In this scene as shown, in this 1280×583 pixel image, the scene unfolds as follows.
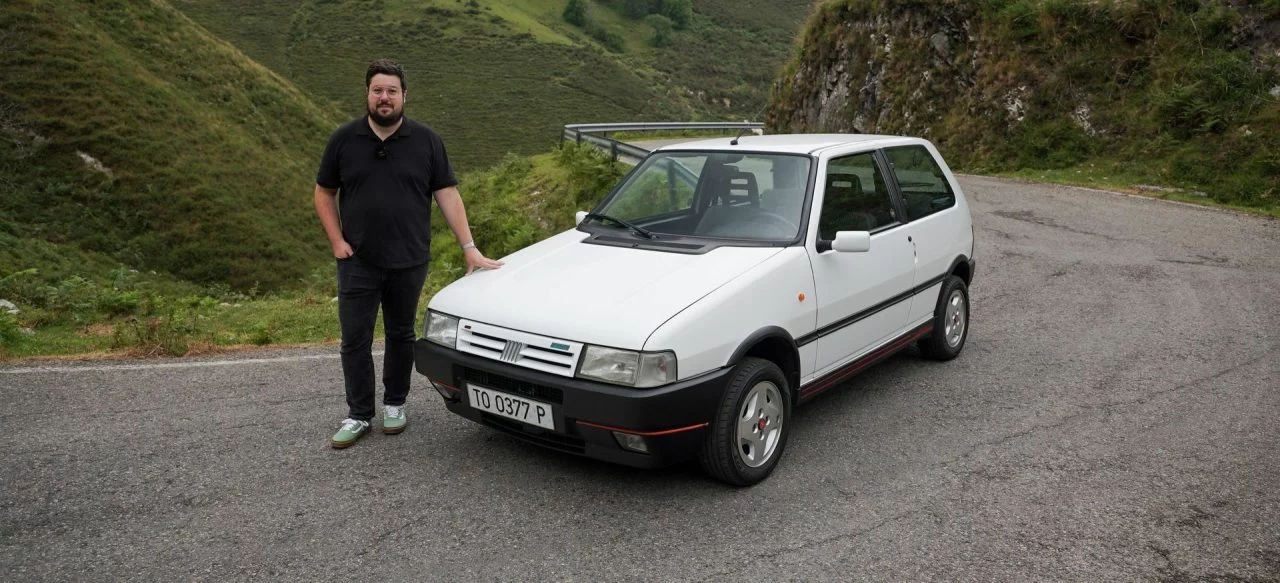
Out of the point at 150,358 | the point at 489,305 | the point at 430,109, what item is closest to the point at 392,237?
the point at 489,305

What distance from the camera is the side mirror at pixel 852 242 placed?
15.4 feet

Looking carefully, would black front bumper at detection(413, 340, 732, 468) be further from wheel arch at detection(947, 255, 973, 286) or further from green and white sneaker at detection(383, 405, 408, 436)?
wheel arch at detection(947, 255, 973, 286)

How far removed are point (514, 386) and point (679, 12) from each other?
→ 125 metres

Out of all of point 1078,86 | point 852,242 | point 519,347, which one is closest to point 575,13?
point 1078,86

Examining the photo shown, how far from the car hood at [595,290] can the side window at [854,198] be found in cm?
57

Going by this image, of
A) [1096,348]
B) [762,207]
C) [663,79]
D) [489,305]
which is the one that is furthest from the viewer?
[663,79]

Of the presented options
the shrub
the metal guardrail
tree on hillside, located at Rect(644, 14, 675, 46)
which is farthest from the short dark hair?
tree on hillside, located at Rect(644, 14, 675, 46)

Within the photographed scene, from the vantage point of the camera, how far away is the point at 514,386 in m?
4.19

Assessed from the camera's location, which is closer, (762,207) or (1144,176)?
(762,207)

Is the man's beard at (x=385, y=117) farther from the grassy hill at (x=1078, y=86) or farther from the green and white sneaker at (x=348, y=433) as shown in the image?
the grassy hill at (x=1078, y=86)

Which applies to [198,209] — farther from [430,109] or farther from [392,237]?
[430,109]

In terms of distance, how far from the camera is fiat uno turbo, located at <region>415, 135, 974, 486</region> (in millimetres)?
3959

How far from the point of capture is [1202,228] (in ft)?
39.3

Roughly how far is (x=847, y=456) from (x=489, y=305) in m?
2.04
